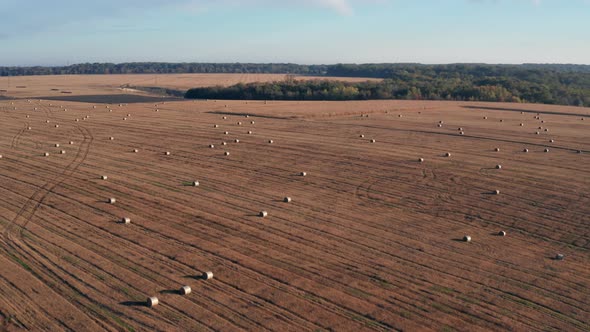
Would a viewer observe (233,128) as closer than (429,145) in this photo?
No

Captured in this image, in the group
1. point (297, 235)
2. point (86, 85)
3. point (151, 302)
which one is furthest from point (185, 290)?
point (86, 85)

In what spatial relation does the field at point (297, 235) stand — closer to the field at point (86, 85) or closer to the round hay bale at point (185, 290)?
the round hay bale at point (185, 290)

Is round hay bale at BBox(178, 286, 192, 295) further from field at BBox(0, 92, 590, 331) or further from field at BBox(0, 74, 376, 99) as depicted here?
field at BBox(0, 74, 376, 99)

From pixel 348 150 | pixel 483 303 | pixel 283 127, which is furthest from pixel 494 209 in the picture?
pixel 283 127

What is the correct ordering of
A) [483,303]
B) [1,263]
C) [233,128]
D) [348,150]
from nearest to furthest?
[483,303] → [1,263] → [348,150] → [233,128]

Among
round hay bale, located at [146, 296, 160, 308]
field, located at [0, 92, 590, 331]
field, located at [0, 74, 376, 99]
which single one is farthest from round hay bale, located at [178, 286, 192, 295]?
field, located at [0, 74, 376, 99]

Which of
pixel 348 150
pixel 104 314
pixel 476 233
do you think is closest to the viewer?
pixel 104 314

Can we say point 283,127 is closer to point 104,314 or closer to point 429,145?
point 429,145

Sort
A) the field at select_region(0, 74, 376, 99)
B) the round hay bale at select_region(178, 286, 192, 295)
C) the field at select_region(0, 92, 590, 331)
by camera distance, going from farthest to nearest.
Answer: the field at select_region(0, 74, 376, 99) → the round hay bale at select_region(178, 286, 192, 295) → the field at select_region(0, 92, 590, 331)
